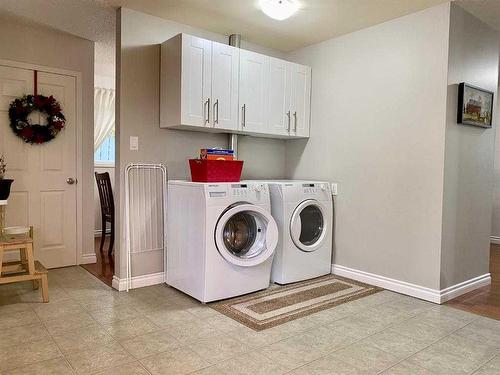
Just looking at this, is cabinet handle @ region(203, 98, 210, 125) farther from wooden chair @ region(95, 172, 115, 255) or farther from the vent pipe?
wooden chair @ region(95, 172, 115, 255)

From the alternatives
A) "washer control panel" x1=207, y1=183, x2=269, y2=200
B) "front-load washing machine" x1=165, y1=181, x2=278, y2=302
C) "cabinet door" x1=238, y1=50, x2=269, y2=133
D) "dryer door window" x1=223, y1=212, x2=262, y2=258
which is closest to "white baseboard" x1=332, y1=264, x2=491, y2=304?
"front-load washing machine" x1=165, y1=181, x2=278, y2=302

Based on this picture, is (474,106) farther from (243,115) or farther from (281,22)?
(243,115)

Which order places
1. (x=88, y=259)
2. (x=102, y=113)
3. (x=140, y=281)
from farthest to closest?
1. (x=102, y=113)
2. (x=88, y=259)
3. (x=140, y=281)

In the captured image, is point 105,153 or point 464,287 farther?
point 105,153

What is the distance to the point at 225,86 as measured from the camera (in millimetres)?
3240

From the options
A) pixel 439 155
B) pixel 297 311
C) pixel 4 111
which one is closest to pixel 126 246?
pixel 297 311

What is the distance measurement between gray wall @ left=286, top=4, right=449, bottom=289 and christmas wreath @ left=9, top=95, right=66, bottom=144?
101 inches

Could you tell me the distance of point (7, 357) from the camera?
1.98 metres

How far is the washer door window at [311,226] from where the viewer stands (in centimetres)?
337

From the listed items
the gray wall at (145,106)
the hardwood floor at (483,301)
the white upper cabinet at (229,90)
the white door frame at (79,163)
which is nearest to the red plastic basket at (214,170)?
the white upper cabinet at (229,90)

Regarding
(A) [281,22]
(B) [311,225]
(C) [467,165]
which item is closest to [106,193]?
(B) [311,225]

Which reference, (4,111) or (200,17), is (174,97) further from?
(4,111)

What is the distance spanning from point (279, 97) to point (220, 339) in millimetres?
2301

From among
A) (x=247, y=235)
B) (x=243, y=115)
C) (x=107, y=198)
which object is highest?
(x=243, y=115)
